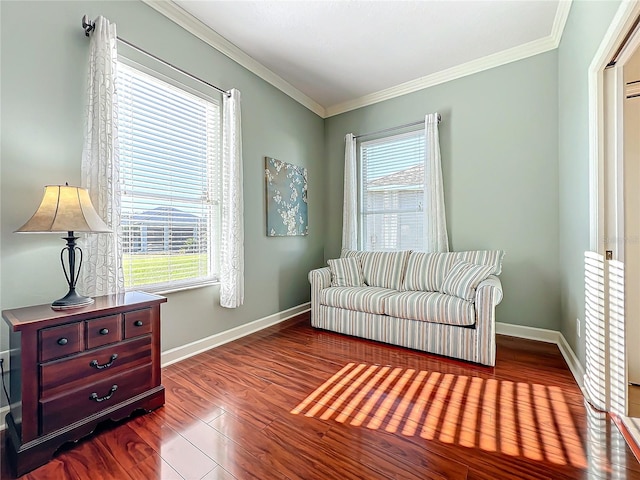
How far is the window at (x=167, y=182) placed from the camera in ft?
7.45

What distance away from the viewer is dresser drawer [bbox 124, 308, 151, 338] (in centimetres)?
174

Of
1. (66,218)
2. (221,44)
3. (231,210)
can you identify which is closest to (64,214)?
(66,218)

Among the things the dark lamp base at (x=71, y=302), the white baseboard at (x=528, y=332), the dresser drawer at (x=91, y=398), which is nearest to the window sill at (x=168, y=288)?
the dark lamp base at (x=71, y=302)

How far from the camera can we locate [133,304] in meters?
1.74

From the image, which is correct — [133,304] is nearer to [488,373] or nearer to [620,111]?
[488,373]

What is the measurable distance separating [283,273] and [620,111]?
10.4ft

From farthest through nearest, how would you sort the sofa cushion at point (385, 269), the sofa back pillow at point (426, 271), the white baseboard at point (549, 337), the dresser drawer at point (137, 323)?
1. the sofa cushion at point (385, 269)
2. the sofa back pillow at point (426, 271)
3. the white baseboard at point (549, 337)
4. the dresser drawer at point (137, 323)

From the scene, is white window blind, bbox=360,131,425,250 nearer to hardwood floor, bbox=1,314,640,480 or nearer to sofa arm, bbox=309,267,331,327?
sofa arm, bbox=309,267,331,327

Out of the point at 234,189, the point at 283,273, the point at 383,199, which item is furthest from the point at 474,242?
the point at 234,189

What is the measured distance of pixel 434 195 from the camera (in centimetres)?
343

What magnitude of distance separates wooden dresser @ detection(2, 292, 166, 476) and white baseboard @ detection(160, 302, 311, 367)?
0.66m

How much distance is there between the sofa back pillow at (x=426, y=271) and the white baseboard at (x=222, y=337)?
1.51m

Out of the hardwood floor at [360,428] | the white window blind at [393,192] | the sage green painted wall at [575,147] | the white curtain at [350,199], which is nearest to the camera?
the hardwood floor at [360,428]

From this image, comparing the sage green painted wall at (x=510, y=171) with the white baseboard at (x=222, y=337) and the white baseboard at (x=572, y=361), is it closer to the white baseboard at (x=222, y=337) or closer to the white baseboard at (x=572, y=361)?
the white baseboard at (x=572, y=361)
